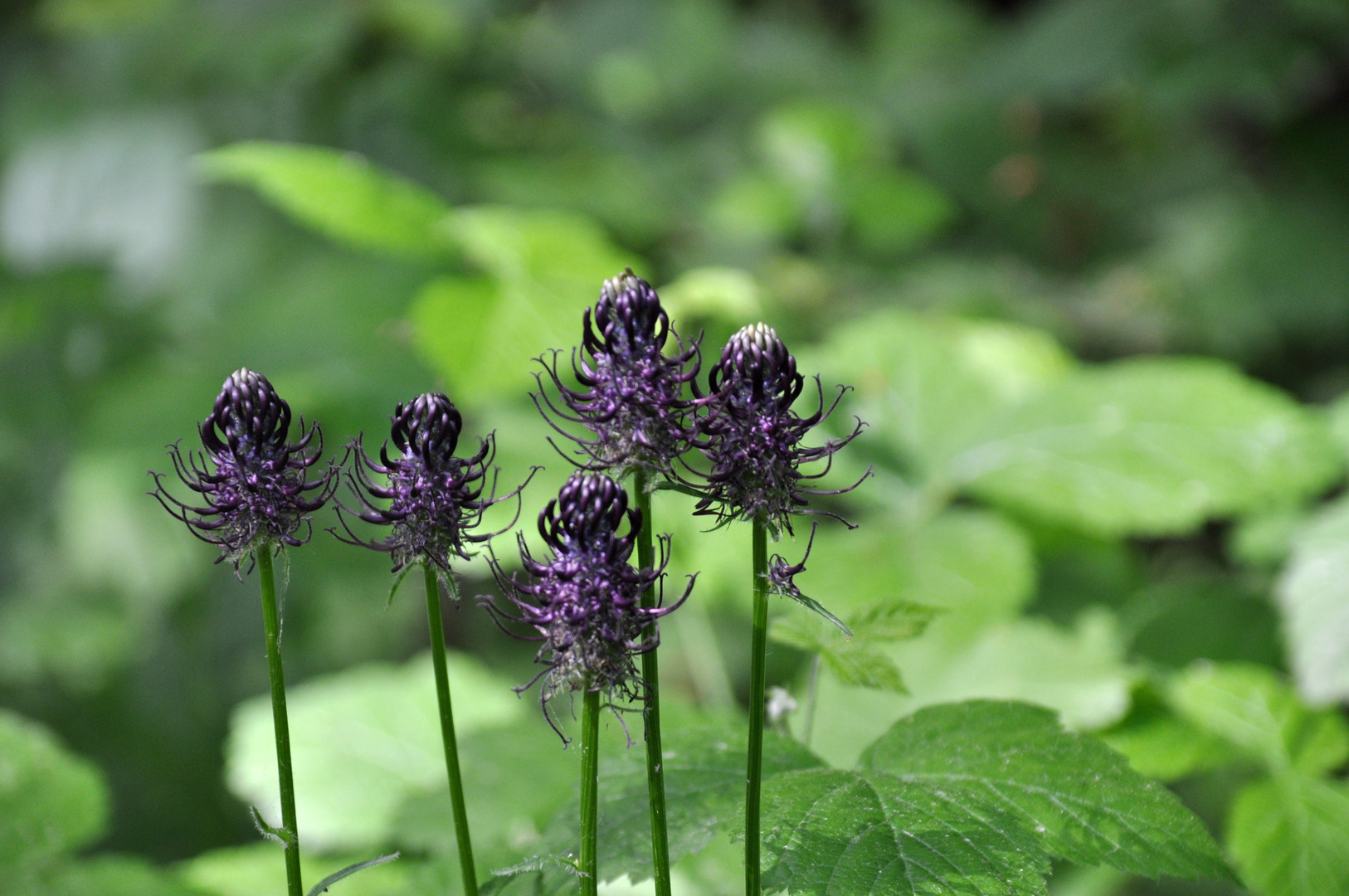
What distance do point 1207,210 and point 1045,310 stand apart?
4.13 feet

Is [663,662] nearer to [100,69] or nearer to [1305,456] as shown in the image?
[1305,456]

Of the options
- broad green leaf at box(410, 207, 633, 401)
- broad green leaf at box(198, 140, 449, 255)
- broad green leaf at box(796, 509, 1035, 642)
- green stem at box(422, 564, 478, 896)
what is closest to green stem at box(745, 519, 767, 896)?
green stem at box(422, 564, 478, 896)

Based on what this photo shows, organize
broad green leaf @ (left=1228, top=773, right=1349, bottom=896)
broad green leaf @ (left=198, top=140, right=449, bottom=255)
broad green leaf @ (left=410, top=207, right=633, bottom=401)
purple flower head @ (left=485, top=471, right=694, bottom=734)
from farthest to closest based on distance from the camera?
broad green leaf @ (left=198, top=140, right=449, bottom=255) → broad green leaf @ (left=410, top=207, right=633, bottom=401) → broad green leaf @ (left=1228, top=773, right=1349, bottom=896) → purple flower head @ (left=485, top=471, right=694, bottom=734)

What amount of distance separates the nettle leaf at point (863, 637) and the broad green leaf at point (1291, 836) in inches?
30.5

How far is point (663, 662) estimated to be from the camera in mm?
4477

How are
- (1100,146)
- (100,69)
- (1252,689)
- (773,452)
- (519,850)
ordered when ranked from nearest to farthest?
(773,452) → (519,850) → (1252,689) → (100,69) → (1100,146)

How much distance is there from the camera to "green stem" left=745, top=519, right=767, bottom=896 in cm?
82

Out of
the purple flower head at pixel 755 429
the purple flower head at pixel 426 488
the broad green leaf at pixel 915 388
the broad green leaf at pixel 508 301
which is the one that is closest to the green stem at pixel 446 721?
the purple flower head at pixel 426 488

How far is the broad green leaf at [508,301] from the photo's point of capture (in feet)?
7.96

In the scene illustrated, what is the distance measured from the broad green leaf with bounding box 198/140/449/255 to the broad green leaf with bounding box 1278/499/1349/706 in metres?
2.35

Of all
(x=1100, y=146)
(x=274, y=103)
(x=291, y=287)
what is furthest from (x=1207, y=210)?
(x=274, y=103)

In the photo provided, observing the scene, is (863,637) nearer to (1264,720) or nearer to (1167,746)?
(1167,746)

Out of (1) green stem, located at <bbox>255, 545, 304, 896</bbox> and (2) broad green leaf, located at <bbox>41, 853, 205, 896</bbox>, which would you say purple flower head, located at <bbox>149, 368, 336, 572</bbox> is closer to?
(1) green stem, located at <bbox>255, 545, 304, 896</bbox>

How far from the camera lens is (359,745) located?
2254 mm
